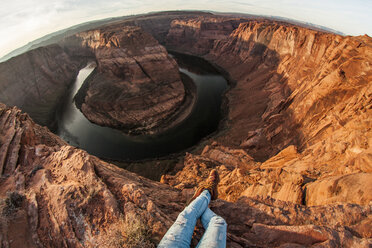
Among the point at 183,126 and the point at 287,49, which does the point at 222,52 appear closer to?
the point at 287,49

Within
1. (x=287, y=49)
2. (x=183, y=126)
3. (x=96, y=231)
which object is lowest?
(x=183, y=126)

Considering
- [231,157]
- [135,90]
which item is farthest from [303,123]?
[135,90]

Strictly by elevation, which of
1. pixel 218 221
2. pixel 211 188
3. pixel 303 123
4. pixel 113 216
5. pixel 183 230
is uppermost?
pixel 183 230

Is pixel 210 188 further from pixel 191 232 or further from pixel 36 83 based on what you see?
pixel 36 83

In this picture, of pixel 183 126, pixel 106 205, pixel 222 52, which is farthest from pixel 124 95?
pixel 222 52

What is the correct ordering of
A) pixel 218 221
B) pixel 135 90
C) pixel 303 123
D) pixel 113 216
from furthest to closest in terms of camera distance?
pixel 135 90
pixel 303 123
pixel 113 216
pixel 218 221

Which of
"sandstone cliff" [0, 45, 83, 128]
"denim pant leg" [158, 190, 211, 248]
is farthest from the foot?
"sandstone cliff" [0, 45, 83, 128]

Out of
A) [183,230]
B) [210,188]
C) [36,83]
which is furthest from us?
[36,83]

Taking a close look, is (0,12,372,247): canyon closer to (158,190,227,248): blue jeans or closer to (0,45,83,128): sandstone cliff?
(0,45,83,128): sandstone cliff
